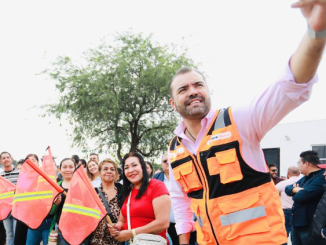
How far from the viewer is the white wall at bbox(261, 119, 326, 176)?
20.9 meters

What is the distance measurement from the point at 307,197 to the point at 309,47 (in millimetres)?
4707

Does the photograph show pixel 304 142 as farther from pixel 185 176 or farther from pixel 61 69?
pixel 185 176

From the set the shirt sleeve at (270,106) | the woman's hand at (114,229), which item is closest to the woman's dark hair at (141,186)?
the woman's hand at (114,229)

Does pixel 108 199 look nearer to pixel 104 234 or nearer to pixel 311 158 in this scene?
pixel 104 234

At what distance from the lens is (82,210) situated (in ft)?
15.0

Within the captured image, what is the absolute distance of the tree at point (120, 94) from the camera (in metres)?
21.1

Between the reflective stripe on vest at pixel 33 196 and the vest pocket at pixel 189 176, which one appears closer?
the vest pocket at pixel 189 176

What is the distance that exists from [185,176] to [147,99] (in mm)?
19632

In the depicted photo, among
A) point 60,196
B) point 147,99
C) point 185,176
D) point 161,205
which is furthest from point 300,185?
point 147,99

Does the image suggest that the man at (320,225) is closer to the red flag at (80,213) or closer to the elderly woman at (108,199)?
the elderly woman at (108,199)

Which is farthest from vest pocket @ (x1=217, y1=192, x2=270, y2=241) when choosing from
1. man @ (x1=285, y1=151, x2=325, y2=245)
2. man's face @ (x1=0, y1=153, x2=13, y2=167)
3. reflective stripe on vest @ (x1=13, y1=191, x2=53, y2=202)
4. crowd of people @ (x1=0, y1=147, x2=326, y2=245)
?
man's face @ (x1=0, y1=153, x2=13, y2=167)

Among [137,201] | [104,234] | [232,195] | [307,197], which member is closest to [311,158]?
[307,197]

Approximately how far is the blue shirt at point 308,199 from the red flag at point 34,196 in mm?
3717

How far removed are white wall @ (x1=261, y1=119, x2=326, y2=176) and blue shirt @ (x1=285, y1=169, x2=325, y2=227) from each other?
53.1 feet
